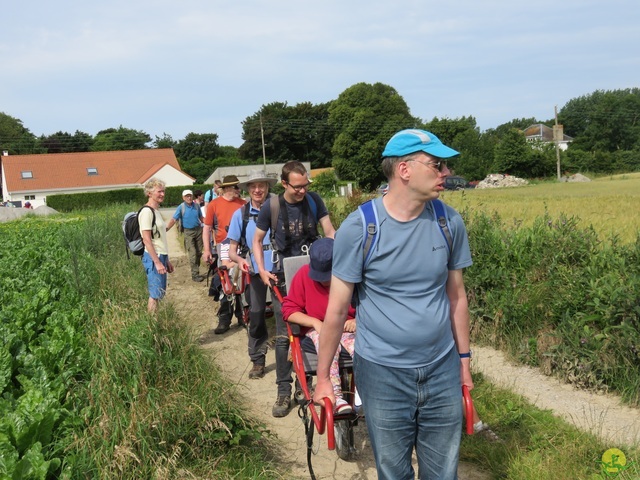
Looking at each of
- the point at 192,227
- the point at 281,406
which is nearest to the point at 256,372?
the point at 281,406

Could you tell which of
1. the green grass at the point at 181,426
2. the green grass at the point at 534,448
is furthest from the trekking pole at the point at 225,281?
the green grass at the point at 534,448

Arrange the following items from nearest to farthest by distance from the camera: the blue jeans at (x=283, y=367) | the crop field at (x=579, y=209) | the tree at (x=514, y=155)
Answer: the blue jeans at (x=283, y=367) → the crop field at (x=579, y=209) → the tree at (x=514, y=155)

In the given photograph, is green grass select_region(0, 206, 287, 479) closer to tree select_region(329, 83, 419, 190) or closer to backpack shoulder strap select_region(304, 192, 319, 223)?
backpack shoulder strap select_region(304, 192, 319, 223)

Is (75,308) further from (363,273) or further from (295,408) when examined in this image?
(363,273)

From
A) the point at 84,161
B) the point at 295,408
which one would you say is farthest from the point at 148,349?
the point at 84,161

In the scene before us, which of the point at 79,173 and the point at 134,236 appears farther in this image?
the point at 79,173

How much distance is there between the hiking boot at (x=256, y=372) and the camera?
245 inches

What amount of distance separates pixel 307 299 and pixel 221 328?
4.18m

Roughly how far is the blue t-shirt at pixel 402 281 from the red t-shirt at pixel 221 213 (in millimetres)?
6211

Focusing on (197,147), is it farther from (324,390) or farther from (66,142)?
(324,390)

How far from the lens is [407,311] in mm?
2711

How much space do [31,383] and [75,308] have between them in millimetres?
2273

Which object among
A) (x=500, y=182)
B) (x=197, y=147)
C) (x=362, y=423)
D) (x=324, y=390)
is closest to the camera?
(x=324, y=390)

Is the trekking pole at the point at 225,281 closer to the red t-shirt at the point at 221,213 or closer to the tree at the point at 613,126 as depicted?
the red t-shirt at the point at 221,213
